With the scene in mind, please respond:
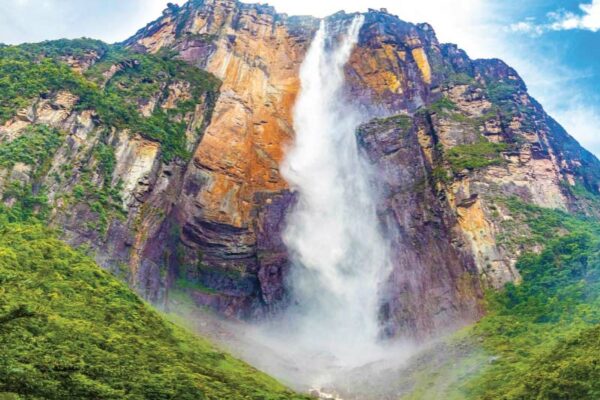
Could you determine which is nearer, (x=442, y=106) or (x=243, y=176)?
(x=243, y=176)

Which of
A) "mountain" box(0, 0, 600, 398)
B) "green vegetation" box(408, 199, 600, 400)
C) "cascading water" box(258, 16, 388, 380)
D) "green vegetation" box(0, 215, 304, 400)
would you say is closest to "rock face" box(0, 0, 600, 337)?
"mountain" box(0, 0, 600, 398)

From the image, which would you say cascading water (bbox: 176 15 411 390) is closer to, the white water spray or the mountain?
the white water spray

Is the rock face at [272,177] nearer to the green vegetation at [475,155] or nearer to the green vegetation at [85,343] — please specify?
the green vegetation at [475,155]

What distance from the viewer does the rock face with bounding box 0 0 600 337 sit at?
40750mm

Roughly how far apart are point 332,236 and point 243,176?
34.2 ft

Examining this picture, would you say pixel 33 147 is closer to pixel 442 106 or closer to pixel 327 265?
pixel 327 265

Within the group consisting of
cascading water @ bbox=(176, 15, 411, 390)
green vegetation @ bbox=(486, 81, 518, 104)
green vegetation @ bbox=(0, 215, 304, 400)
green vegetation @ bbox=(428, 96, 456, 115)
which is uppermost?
green vegetation @ bbox=(486, 81, 518, 104)

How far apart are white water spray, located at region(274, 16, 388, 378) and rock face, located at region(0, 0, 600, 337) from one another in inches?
58.5

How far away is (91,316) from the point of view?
84.9 feet

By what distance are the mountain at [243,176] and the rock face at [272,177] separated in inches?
5.4

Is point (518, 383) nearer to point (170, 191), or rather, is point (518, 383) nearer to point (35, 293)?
point (35, 293)

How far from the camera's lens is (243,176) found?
52.6 metres

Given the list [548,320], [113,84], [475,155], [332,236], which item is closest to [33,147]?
[113,84]

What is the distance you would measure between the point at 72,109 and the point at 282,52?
34.4 m
